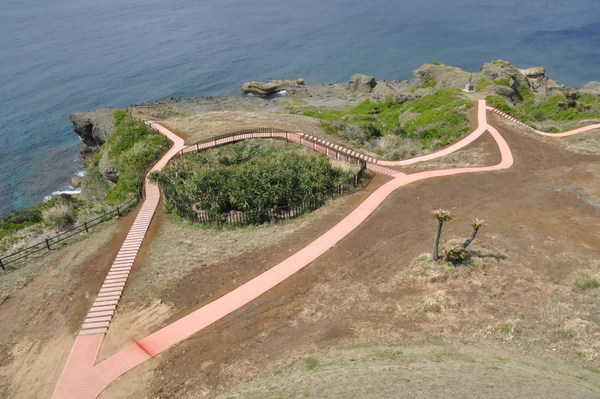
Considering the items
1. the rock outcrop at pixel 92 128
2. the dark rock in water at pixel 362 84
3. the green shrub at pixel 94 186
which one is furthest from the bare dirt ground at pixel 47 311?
the dark rock in water at pixel 362 84

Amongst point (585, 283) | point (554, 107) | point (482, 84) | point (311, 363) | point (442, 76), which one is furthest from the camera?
point (442, 76)

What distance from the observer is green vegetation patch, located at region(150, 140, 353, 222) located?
89.8 ft

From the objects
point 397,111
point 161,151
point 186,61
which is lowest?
point 397,111

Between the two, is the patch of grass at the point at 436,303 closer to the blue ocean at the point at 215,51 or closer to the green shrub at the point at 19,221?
the green shrub at the point at 19,221

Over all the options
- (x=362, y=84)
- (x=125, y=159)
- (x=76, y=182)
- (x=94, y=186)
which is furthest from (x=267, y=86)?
(x=125, y=159)

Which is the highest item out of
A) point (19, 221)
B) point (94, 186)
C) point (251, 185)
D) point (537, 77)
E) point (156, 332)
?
point (251, 185)

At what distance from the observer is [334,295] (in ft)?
58.9

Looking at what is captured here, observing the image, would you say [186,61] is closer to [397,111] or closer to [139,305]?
[397,111]

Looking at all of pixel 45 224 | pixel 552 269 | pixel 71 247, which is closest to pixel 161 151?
pixel 45 224

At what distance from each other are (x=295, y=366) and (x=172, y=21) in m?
170

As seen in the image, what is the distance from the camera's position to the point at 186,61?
110m

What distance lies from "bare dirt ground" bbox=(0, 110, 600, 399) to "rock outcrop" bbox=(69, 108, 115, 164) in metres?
35.4

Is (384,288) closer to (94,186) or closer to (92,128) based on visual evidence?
(94,186)

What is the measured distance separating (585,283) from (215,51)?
11834 cm
